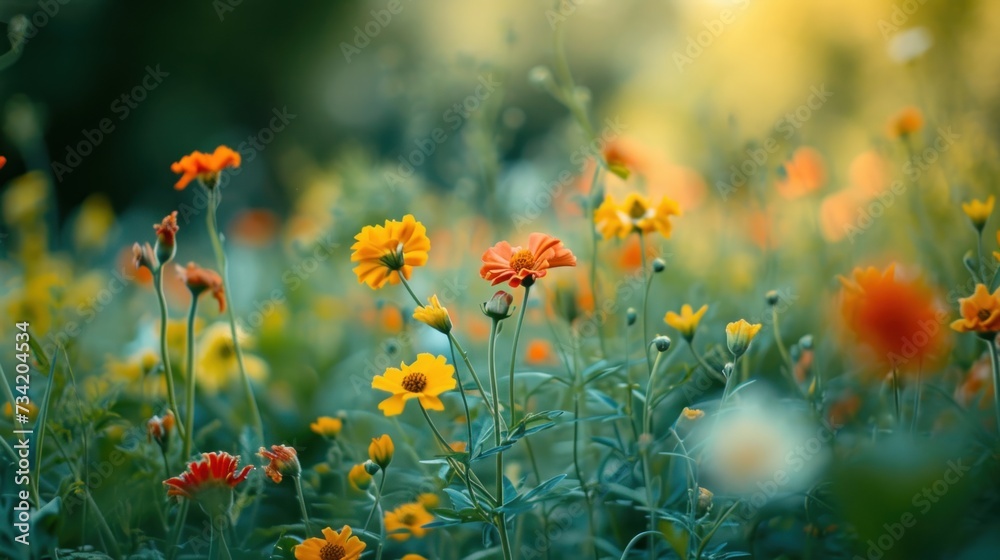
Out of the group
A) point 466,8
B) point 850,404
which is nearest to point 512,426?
point 850,404

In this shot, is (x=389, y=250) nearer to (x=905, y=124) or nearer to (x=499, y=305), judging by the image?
(x=499, y=305)

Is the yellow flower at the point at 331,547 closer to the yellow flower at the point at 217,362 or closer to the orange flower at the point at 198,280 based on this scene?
the orange flower at the point at 198,280

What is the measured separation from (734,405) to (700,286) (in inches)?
18.4

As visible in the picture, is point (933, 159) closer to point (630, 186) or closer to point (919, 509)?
point (630, 186)

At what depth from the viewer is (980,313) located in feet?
2.41

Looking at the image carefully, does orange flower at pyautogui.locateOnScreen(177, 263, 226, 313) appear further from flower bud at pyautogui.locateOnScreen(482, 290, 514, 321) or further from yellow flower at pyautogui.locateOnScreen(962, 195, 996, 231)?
yellow flower at pyautogui.locateOnScreen(962, 195, 996, 231)

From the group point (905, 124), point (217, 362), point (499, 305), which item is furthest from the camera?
point (217, 362)

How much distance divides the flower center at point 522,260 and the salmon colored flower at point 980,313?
410mm

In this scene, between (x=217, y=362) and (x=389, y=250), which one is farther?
(x=217, y=362)

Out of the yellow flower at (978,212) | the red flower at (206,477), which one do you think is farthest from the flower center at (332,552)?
the yellow flower at (978,212)

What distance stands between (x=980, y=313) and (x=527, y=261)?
438 millimetres

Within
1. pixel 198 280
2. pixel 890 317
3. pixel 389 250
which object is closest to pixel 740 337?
pixel 890 317

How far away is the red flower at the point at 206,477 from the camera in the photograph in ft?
2.36

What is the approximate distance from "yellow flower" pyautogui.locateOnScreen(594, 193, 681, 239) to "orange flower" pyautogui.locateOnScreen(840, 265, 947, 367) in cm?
22
